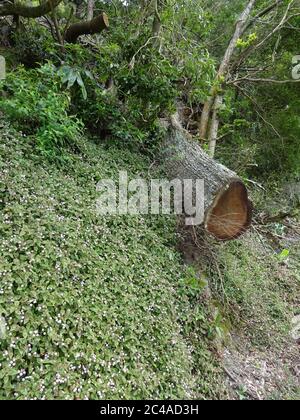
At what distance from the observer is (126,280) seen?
2412 mm

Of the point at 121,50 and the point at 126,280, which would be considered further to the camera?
the point at 121,50

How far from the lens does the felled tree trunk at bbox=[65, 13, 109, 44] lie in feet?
11.1

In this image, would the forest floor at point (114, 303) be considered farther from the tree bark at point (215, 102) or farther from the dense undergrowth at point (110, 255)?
the tree bark at point (215, 102)

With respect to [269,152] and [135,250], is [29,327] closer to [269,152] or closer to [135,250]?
[135,250]

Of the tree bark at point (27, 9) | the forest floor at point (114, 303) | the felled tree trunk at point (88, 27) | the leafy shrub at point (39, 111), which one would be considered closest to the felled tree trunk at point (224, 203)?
the forest floor at point (114, 303)

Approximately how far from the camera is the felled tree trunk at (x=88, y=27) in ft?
11.1

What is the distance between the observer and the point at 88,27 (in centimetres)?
357

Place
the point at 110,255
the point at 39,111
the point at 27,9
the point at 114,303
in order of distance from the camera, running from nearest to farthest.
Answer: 1. the point at 114,303
2. the point at 110,255
3. the point at 39,111
4. the point at 27,9

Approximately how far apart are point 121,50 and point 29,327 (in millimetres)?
3390

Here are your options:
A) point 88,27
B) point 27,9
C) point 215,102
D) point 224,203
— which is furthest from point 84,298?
point 215,102

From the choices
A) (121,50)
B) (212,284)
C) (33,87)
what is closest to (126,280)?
(212,284)

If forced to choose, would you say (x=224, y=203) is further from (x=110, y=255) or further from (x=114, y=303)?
(x=114, y=303)

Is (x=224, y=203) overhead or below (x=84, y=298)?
overhead

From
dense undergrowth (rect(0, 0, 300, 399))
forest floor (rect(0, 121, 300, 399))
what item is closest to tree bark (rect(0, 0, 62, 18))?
dense undergrowth (rect(0, 0, 300, 399))
